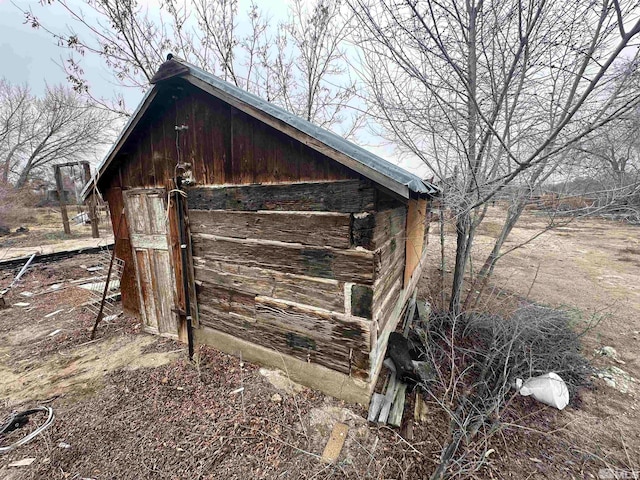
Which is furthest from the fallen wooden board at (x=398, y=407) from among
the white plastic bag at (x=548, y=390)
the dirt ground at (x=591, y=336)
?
the white plastic bag at (x=548, y=390)

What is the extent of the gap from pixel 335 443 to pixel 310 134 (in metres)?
3.49

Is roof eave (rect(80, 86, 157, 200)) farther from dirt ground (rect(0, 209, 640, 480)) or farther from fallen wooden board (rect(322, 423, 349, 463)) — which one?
fallen wooden board (rect(322, 423, 349, 463))

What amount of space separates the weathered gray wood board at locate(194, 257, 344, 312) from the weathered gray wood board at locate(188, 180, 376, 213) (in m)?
0.92

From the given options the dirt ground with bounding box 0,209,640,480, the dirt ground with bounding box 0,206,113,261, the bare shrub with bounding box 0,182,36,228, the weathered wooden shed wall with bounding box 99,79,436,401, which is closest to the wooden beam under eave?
the weathered wooden shed wall with bounding box 99,79,436,401

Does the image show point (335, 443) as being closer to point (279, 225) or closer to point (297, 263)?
point (297, 263)

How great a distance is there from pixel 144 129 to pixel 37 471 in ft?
14.9

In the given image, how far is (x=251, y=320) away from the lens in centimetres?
403

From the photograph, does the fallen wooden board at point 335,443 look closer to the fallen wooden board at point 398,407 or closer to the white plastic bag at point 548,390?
the fallen wooden board at point 398,407

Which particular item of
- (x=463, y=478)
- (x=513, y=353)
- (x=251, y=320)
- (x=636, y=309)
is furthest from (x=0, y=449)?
(x=636, y=309)

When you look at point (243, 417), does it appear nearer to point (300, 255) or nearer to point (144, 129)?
point (300, 255)

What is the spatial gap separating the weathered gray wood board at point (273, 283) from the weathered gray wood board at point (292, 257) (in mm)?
85

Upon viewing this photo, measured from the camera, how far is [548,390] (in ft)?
11.5

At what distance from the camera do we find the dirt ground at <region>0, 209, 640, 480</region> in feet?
8.91

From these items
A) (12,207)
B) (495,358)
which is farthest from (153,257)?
(12,207)
